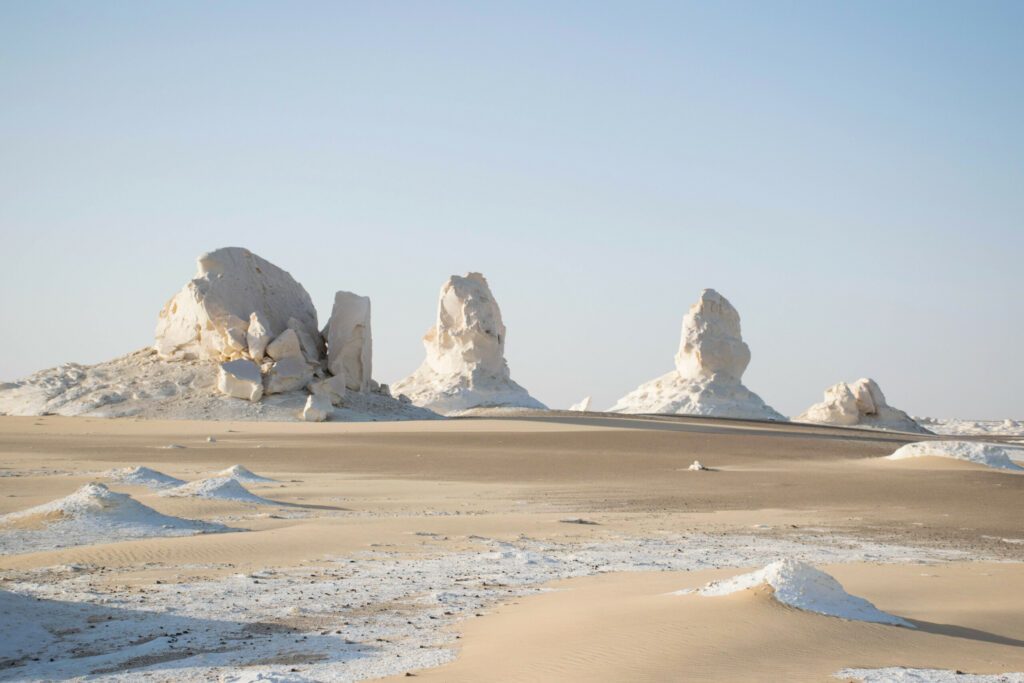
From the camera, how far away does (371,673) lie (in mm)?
6336

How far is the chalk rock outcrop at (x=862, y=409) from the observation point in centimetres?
5541

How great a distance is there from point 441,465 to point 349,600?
1492 cm

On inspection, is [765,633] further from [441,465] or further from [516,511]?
[441,465]

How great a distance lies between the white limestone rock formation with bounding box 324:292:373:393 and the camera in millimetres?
40062

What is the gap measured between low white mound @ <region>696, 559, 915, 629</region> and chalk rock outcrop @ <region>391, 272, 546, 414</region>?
42787 mm

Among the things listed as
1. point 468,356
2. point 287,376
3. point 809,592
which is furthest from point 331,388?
point 809,592

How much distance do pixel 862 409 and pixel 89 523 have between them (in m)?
49.5

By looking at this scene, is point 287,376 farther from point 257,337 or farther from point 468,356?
point 468,356

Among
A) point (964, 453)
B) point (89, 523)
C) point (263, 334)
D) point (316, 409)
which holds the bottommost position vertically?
point (89, 523)

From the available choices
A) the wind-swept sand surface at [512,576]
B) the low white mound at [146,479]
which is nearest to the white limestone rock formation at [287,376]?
the wind-swept sand surface at [512,576]

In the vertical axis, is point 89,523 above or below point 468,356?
below

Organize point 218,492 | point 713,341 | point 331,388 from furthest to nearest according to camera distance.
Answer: point 713,341
point 331,388
point 218,492

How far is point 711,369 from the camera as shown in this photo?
177ft

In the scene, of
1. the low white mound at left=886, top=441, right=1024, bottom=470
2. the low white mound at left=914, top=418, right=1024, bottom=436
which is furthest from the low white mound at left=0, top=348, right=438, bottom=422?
the low white mound at left=914, top=418, right=1024, bottom=436
